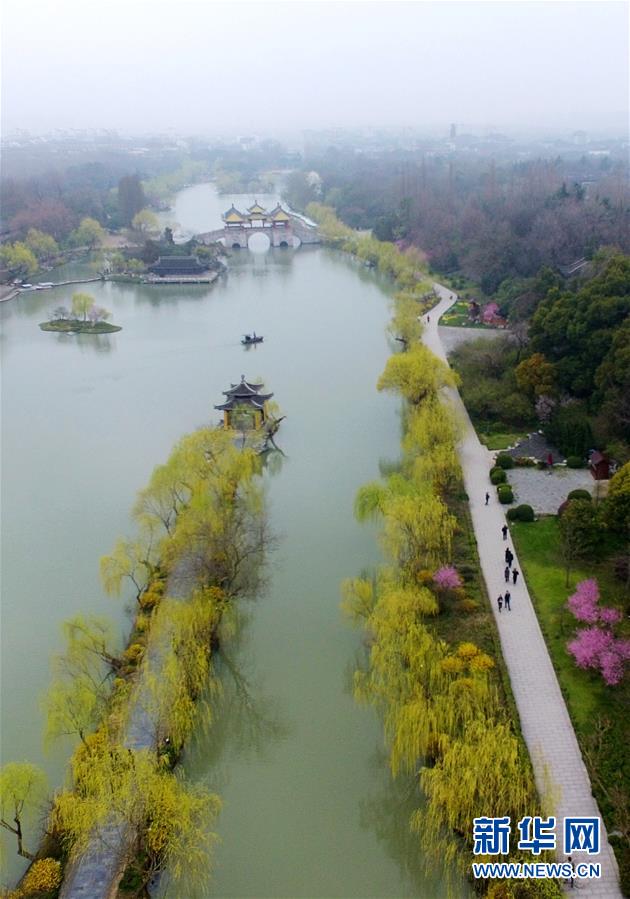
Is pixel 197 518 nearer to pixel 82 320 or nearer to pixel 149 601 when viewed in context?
pixel 149 601

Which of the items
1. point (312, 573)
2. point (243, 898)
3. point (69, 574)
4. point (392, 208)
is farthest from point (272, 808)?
point (392, 208)

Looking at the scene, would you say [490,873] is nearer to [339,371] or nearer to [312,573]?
[312,573]

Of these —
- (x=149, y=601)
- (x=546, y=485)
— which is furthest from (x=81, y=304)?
(x=546, y=485)

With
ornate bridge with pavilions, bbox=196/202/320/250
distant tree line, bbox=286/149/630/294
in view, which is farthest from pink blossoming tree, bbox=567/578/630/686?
ornate bridge with pavilions, bbox=196/202/320/250

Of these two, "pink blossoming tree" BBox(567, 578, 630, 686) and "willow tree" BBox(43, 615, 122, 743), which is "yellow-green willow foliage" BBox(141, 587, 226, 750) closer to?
"willow tree" BBox(43, 615, 122, 743)

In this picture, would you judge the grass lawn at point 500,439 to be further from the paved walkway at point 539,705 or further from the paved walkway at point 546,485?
the paved walkway at point 539,705

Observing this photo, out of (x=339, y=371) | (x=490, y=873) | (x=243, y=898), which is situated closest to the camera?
(x=490, y=873)
